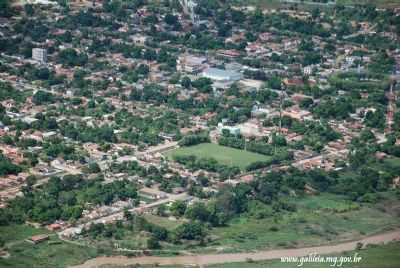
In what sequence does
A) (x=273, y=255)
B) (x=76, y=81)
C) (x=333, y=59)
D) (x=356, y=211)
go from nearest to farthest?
(x=273, y=255), (x=356, y=211), (x=76, y=81), (x=333, y=59)

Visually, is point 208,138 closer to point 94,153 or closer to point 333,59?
point 94,153

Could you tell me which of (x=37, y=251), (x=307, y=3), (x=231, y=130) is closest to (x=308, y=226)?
(x=37, y=251)

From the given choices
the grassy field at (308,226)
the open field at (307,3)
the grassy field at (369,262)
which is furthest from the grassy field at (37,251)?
the open field at (307,3)

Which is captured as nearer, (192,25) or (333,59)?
(333,59)

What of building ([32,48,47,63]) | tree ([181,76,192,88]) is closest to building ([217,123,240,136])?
tree ([181,76,192,88])

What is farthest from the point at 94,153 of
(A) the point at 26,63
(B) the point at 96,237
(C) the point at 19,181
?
(A) the point at 26,63

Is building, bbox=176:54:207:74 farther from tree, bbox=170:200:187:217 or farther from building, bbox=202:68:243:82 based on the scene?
tree, bbox=170:200:187:217

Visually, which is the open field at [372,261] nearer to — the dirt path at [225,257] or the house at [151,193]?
the dirt path at [225,257]

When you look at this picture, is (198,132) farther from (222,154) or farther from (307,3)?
(307,3)
